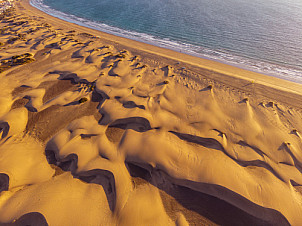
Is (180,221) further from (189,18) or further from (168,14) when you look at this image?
(168,14)

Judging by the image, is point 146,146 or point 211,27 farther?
point 211,27

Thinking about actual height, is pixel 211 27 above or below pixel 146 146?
above

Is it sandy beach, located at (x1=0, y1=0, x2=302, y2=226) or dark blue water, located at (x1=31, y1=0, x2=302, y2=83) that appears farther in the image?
dark blue water, located at (x1=31, y1=0, x2=302, y2=83)

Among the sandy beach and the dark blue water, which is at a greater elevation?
the dark blue water

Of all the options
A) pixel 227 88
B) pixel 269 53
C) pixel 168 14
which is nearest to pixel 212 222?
pixel 227 88
